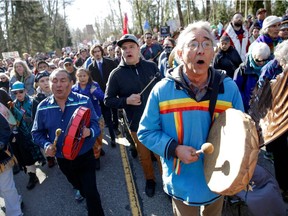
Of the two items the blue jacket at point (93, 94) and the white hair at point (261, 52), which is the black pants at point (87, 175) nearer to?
the blue jacket at point (93, 94)

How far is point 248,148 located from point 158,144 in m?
0.69

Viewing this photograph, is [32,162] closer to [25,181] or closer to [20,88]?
[25,181]

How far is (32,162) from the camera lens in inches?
194

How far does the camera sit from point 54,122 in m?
3.31

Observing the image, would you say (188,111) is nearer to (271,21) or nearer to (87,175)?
(87,175)

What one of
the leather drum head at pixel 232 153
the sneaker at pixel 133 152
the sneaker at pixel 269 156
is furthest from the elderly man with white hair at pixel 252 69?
the leather drum head at pixel 232 153

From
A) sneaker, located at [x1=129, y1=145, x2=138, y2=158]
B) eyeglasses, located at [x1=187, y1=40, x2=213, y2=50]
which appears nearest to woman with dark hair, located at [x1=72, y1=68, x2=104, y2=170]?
sneaker, located at [x1=129, y1=145, x2=138, y2=158]

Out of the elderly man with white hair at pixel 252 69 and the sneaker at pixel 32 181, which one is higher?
the elderly man with white hair at pixel 252 69

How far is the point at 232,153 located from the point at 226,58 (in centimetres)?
440

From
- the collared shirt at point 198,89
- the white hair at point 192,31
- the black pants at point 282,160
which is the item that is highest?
the white hair at point 192,31

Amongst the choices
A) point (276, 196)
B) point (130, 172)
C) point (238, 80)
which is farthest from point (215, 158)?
point (130, 172)

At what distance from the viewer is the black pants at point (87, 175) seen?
3.31 metres

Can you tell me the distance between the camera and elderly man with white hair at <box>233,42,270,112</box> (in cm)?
411

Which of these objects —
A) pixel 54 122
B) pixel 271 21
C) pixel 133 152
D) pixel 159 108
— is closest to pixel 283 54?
pixel 159 108
